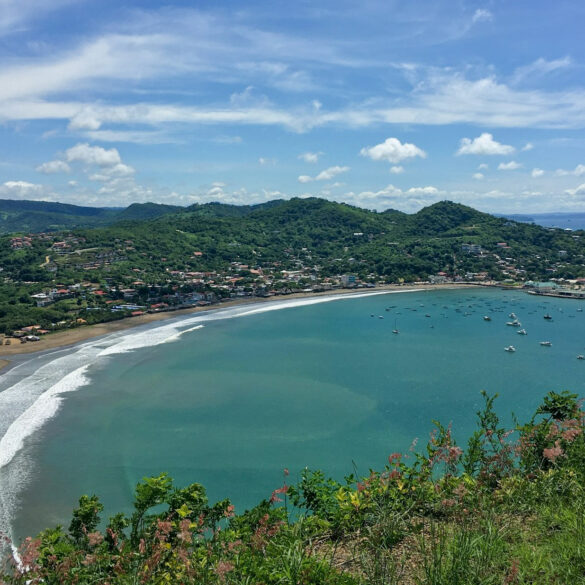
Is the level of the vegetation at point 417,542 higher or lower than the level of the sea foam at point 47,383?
higher

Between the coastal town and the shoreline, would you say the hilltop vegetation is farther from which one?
the shoreline

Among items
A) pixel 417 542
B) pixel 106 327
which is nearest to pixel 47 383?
pixel 106 327

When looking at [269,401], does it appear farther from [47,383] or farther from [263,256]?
[263,256]

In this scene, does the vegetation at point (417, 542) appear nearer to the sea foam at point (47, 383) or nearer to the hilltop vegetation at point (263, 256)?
the sea foam at point (47, 383)

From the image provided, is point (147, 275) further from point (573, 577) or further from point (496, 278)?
point (573, 577)

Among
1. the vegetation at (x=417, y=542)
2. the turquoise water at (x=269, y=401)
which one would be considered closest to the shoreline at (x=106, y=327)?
the turquoise water at (x=269, y=401)

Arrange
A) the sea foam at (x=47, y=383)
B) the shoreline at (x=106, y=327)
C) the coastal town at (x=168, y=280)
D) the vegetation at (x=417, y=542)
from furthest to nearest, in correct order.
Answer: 1. the coastal town at (x=168, y=280)
2. the shoreline at (x=106, y=327)
3. the sea foam at (x=47, y=383)
4. the vegetation at (x=417, y=542)

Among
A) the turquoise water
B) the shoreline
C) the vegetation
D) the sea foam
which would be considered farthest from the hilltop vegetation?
the vegetation
